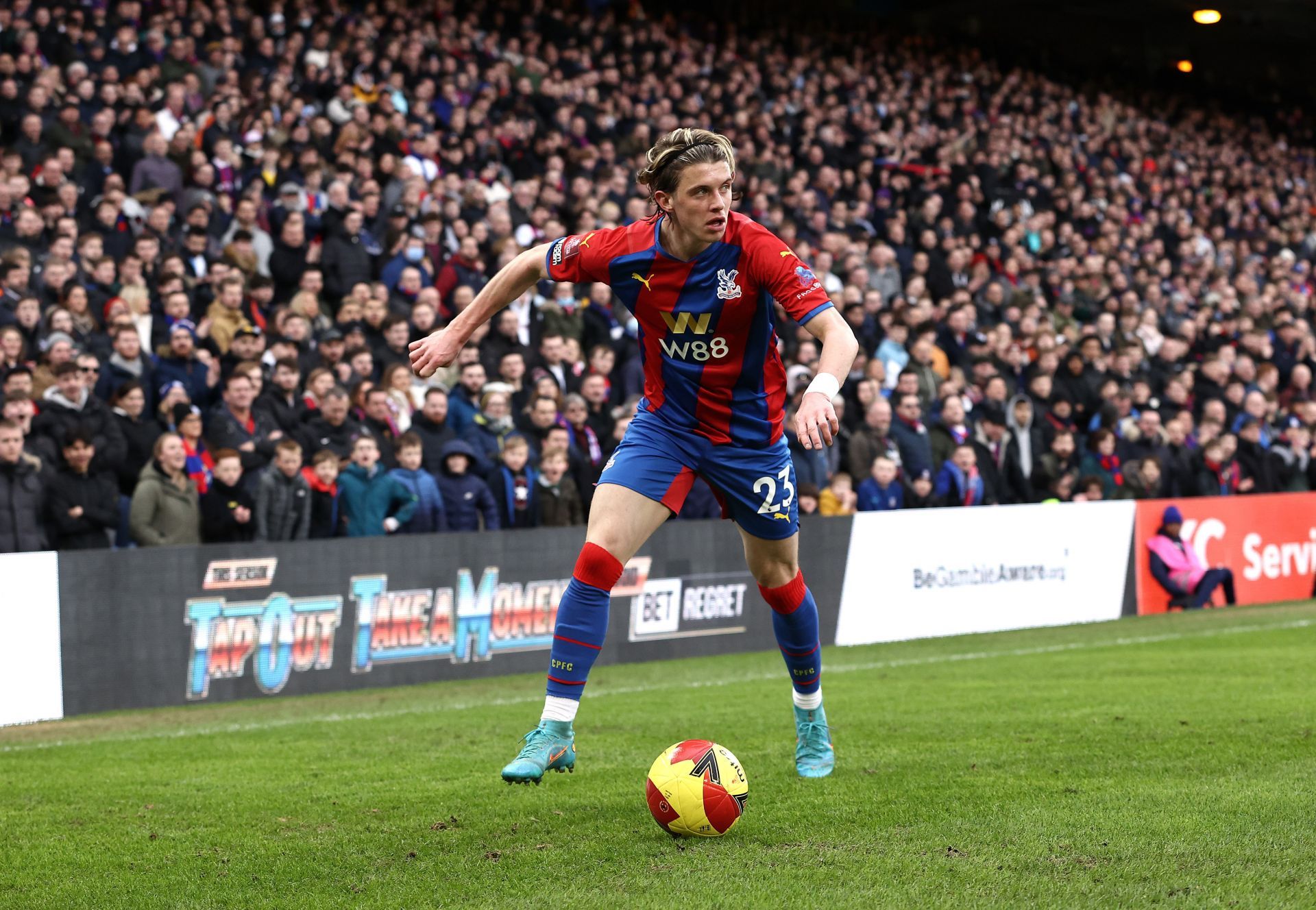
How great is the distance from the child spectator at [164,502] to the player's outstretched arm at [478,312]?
5.45 meters

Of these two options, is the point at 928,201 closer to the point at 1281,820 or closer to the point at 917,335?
the point at 917,335

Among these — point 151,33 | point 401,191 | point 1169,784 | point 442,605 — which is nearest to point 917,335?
point 401,191

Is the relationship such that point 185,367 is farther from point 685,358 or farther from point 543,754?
point 543,754

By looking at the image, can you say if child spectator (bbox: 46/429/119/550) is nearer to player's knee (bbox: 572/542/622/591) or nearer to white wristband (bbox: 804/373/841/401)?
player's knee (bbox: 572/542/622/591)

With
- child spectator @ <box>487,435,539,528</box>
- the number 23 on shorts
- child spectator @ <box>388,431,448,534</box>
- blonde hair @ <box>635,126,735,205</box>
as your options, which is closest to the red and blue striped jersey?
the number 23 on shorts

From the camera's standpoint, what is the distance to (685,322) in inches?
225

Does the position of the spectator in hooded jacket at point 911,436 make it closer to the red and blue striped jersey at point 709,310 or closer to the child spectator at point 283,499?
the child spectator at point 283,499

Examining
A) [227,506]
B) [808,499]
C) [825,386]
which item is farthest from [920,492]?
[825,386]

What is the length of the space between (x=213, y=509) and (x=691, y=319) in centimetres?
622

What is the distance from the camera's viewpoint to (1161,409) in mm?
19266

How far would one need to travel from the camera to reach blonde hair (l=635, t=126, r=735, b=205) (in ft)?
17.8

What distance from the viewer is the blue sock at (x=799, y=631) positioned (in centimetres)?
619

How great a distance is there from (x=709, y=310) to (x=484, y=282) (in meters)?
9.91

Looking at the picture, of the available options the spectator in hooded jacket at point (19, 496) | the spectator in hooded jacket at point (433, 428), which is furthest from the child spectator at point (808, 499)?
the spectator in hooded jacket at point (19, 496)
